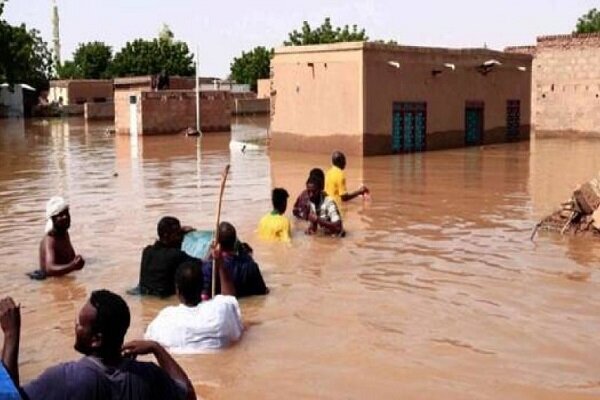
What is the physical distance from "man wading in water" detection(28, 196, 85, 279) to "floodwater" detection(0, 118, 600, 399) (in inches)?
6.5

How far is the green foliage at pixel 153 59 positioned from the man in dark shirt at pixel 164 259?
59.0 meters

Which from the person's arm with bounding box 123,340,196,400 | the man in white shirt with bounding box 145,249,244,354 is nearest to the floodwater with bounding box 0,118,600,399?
the man in white shirt with bounding box 145,249,244,354

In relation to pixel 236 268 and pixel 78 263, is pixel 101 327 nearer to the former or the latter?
pixel 236 268

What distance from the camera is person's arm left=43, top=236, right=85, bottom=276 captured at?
8.67 m

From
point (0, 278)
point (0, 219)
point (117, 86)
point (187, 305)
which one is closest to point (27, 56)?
point (117, 86)

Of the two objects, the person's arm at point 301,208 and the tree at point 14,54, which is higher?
the tree at point 14,54

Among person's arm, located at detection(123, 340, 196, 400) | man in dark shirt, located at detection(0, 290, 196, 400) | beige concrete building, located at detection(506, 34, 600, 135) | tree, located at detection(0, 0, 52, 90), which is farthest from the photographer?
tree, located at detection(0, 0, 52, 90)

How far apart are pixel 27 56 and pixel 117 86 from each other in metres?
5.74

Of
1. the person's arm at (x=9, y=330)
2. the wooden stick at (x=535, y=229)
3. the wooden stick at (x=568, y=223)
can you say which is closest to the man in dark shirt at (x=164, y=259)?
the person's arm at (x=9, y=330)

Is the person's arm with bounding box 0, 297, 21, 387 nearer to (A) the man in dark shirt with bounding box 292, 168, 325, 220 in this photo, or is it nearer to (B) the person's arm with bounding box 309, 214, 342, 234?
(B) the person's arm with bounding box 309, 214, 342, 234

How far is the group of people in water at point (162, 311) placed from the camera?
3.44 m

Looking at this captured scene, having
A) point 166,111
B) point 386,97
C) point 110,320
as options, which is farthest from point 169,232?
point 166,111

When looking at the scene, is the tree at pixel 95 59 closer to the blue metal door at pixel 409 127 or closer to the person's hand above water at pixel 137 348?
the blue metal door at pixel 409 127

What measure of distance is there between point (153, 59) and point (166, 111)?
101ft
